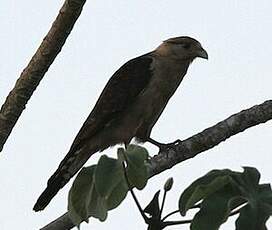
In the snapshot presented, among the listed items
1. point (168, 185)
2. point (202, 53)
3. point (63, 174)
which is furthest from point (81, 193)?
point (202, 53)

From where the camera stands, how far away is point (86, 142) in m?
5.61

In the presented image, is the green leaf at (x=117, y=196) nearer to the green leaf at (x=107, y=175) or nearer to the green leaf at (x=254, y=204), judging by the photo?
the green leaf at (x=107, y=175)

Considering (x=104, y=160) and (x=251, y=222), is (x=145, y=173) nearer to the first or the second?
(x=104, y=160)

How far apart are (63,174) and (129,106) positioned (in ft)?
2.79

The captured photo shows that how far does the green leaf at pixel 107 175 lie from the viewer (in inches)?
84.7

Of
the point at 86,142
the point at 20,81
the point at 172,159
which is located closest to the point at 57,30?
the point at 20,81

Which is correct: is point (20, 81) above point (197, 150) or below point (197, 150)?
above

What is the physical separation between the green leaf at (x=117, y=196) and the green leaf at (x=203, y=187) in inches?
7.1

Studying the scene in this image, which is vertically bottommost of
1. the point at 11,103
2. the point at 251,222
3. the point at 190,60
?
the point at 251,222

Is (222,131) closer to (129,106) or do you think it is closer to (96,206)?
(96,206)

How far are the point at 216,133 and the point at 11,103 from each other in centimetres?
114

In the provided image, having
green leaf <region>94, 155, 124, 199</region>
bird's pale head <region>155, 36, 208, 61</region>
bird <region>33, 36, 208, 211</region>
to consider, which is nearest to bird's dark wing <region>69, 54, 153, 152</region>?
bird <region>33, 36, 208, 211</region>

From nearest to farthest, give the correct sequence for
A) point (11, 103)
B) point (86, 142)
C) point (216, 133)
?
point (11, 103) < point (216, 133) < point (86, 142)

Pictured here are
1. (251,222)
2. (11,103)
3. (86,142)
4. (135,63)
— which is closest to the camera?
(251,222)
